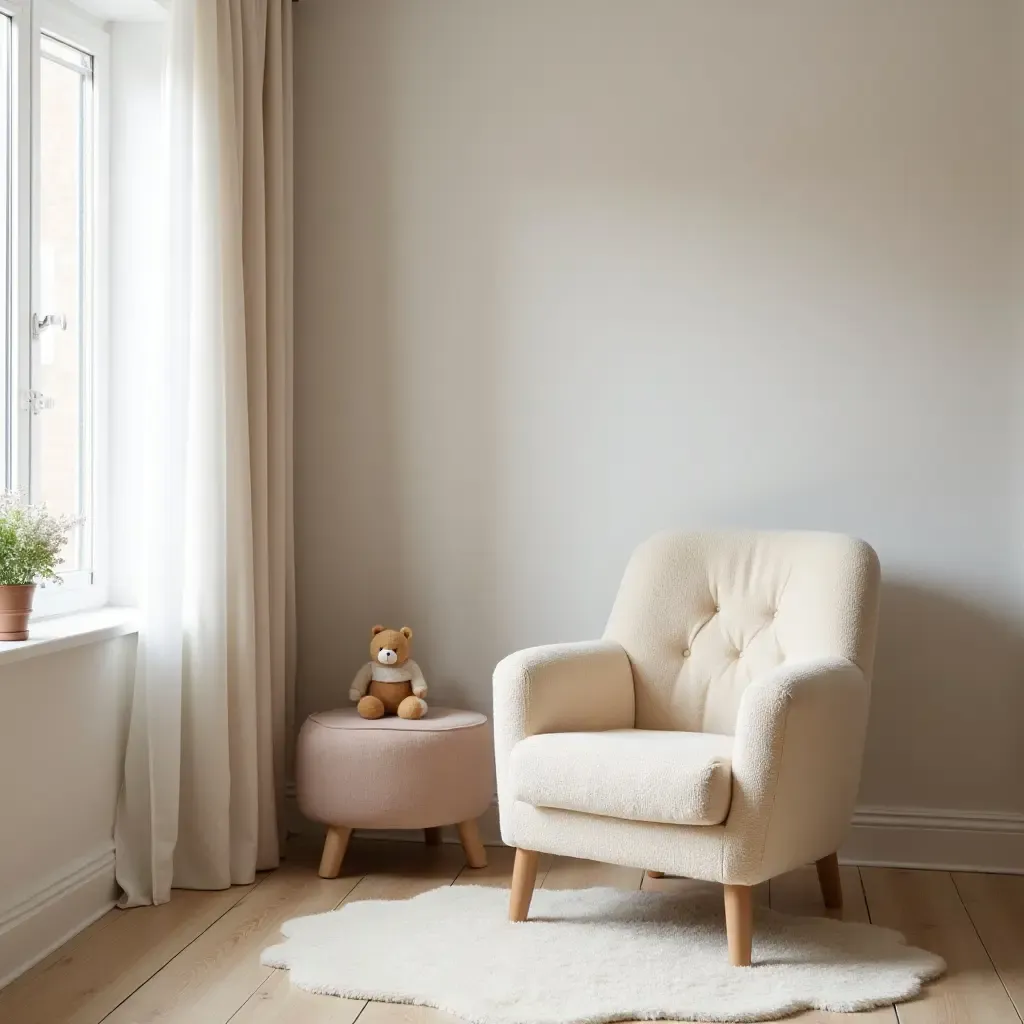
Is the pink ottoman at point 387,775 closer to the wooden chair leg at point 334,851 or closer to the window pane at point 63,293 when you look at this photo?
the wooden chair leg at point 334,851

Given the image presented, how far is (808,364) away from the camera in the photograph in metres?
3.33

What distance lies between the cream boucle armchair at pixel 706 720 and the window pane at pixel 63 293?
3.73 ft

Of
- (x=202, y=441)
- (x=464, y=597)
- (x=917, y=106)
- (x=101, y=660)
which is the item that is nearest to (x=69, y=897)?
(x=101, y=660)

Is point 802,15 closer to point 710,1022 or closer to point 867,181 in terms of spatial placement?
point 867,181

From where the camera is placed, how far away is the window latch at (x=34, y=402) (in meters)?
2.81

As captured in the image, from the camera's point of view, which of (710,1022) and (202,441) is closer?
(710,1022)

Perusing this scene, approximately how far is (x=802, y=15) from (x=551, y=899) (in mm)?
2316

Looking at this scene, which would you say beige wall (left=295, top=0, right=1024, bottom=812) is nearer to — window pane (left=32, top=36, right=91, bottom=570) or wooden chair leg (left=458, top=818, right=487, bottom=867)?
wooden chair leg (left=458, top=818, right=487, bottom=867)

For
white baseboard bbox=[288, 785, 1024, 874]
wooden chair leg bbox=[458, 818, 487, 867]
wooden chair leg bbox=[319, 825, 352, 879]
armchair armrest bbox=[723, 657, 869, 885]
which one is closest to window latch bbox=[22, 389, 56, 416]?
wooden chair leg bbox=[319, 825, 352, 879]

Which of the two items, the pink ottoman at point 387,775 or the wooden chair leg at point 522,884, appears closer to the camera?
the wooden chair leg at point 522,884

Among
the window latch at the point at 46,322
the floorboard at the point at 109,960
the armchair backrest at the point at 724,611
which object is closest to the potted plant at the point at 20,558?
the window latch at the point at 46,322

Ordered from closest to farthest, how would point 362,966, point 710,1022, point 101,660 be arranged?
point 710,1022 < point 362,966 < point 101,660

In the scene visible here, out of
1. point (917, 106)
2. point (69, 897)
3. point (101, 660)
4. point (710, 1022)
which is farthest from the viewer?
point (917, 106)

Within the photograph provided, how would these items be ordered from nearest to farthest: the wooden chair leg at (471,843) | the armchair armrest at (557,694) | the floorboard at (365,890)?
1. the floorboard at (365,890)
2. the armchair armrest at (557,694)
3. the wooden chair leg at (471,843)
